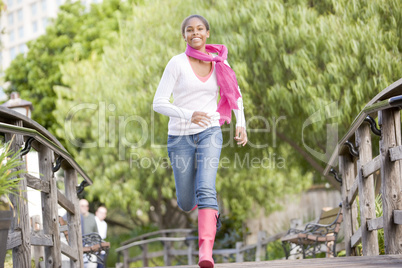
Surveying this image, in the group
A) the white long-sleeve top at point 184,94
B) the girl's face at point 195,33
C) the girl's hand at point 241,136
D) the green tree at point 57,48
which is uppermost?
the green tree at point 57,48

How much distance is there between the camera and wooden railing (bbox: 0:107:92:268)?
3.87 metres

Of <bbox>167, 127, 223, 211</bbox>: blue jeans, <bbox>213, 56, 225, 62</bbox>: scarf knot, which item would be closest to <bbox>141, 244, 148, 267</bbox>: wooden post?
<bbox>167, 127, 223, 211</bbox>: blue jeans

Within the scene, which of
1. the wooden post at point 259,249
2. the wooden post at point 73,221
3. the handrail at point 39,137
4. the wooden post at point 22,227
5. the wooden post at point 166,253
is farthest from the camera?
the wooden post at point 166,253

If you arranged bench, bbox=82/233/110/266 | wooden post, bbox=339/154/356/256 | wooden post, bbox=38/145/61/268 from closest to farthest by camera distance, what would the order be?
wooden post, bbox=38/145/61/268
wooden post, bbox=339/154/356/256
bench, bbox=82/233/110/266

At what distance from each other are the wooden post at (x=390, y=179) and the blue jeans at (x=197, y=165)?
1.22 meters

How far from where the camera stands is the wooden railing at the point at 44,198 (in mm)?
3873

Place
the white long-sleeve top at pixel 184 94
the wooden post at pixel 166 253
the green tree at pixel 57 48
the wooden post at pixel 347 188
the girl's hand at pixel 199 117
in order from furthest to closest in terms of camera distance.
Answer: the green tree at pixel 57 48, the wooden post at pixel 166 253, the wooden post at pixel 347 188, the white long-sleeve top at pixel 184 94, the girl's hand at pixel 199 117

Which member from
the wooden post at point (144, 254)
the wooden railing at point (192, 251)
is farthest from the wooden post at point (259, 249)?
the wooden post at point (144, 254)

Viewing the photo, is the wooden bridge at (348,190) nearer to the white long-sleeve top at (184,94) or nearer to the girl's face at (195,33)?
the white long-sleeve top at (184,94)

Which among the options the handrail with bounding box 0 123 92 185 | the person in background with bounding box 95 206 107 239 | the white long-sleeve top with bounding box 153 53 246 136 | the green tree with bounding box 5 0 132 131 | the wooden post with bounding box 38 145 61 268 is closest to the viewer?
the handrail with bounding box 0 123 92 185

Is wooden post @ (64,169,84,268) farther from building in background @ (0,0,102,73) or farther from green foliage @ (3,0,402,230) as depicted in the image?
building in background @ (0,0,102,73)

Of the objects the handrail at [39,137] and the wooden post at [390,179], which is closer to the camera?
the handrail at [39,137]

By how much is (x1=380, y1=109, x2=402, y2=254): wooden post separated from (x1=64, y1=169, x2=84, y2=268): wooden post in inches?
107

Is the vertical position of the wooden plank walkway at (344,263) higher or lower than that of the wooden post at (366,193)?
lower
